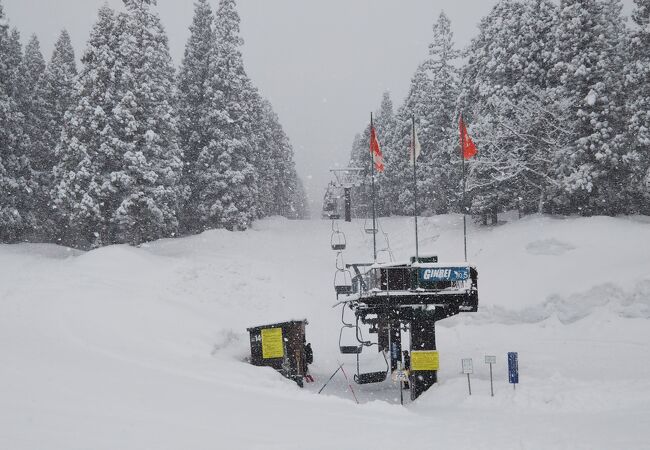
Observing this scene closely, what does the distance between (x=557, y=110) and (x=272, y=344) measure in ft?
72.2

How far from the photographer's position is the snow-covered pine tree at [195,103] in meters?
42.8

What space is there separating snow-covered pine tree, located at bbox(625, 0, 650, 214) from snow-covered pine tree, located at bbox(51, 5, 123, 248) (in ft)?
91.2

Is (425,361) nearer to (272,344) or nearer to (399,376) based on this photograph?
(399,376)

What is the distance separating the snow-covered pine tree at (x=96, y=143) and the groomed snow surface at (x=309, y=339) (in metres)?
3.53

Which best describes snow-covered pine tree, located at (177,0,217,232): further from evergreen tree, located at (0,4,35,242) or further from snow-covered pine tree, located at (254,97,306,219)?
evergreen tree, located at (0,4,35,242)

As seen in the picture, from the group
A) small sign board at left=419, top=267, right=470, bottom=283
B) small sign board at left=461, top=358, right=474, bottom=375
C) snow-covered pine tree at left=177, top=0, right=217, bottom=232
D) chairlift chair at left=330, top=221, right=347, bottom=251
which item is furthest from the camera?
snow-covered pine tree at left=177, top=0, right=217, bottom=232

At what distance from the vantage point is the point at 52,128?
1731 inches

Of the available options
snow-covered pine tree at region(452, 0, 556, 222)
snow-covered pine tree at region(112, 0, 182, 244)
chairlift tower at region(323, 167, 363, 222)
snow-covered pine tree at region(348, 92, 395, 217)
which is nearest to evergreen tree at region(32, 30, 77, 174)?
snow-covered pine tree at region(112, 0, 182, 244)

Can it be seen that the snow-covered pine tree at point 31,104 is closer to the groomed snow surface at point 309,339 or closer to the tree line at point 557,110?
the groomed snow surface at point 309,339

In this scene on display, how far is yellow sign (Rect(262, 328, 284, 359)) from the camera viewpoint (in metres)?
17.6

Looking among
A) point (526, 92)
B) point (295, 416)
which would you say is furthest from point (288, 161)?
point (295, 416)

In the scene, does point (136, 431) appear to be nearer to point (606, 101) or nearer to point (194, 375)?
point (194, 375)

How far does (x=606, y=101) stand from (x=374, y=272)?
19.7 metres

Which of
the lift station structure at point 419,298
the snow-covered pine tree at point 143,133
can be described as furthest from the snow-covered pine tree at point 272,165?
the lift station structure at point 419,298
